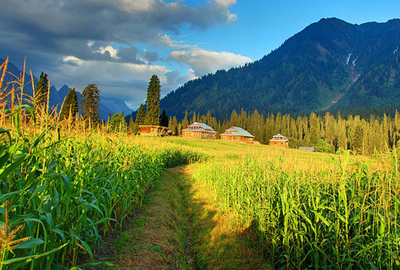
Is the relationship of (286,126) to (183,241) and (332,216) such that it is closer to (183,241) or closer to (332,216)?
(183,241)

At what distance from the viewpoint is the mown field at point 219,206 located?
8.00 ft

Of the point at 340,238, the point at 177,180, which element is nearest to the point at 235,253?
the point at 340,238

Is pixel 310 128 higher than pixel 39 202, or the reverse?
pixel 310 128

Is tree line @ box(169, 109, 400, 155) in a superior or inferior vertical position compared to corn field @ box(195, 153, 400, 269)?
superior

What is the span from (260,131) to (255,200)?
90.0 metres

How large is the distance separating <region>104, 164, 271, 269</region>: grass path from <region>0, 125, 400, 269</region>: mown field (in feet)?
1.27

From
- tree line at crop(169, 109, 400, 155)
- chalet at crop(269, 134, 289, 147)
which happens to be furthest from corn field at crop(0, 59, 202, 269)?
chalet at crop(269, 134, 289, 147)

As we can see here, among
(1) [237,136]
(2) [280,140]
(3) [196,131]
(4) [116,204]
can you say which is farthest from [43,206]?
(2) [280,140]

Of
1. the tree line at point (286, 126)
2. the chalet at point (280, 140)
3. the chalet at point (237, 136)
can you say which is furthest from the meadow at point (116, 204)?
the chalet at point (280, 140)

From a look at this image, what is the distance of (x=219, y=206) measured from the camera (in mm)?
8945

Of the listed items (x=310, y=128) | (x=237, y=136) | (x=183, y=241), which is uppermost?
(x=310, y=128)

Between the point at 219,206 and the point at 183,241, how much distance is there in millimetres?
2577

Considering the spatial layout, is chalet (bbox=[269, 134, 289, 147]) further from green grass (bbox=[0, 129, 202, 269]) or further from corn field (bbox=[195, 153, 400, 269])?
green grass (bbox=[0, 129, 202, 269])

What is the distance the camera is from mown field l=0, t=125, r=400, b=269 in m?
2.44
